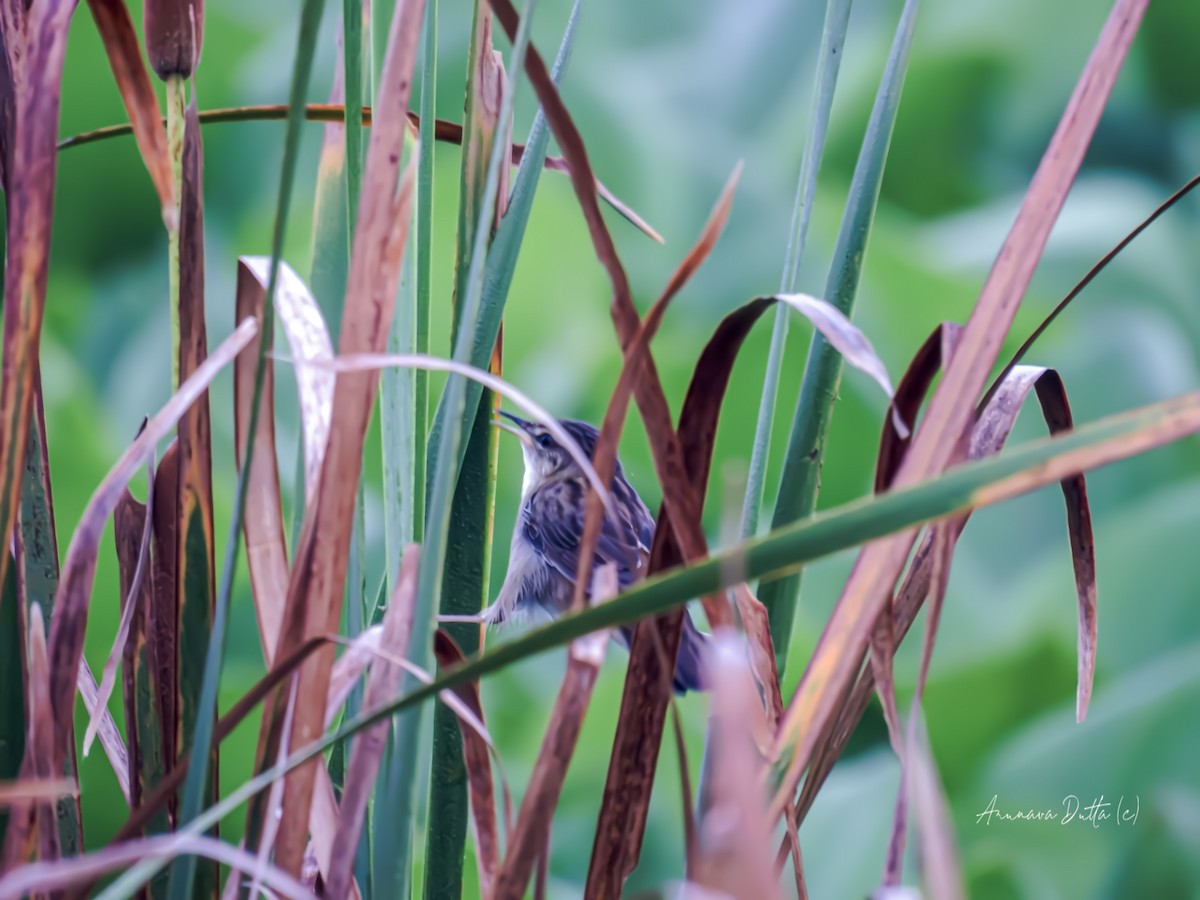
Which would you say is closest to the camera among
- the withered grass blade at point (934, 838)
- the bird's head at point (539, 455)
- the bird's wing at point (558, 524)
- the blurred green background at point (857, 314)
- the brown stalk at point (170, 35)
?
the withered grass blade at point (934, 838)

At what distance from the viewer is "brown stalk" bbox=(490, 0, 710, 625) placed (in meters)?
0.35

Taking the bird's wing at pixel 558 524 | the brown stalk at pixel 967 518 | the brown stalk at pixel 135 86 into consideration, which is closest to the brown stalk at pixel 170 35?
the brown stalk at pixel 135 86

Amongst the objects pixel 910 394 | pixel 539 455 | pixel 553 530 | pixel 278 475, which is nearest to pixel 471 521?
pixel 278 475

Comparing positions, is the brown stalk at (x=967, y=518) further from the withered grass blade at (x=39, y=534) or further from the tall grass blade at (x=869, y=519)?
the withered grass blade at (x=39, y=534)

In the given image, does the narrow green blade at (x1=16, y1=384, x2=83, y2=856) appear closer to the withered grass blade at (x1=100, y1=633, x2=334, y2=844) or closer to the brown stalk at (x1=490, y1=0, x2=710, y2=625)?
the withered grass blade at (x1=100, y1=633, x2=334, y2=844)

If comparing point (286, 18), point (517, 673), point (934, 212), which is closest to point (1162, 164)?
point (934, 212)

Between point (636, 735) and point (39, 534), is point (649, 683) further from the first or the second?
point (39, 534)

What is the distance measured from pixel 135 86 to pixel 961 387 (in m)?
0.36

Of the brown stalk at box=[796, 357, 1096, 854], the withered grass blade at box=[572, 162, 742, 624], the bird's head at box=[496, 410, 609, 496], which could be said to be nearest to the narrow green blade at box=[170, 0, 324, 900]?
the withered grass blade at box=[572, 162, 742, 624]

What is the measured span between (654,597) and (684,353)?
104 centimetres

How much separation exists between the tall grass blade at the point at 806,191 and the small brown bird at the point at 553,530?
0.51 m

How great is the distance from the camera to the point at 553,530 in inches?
51.8

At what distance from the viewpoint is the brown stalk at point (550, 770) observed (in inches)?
14.2

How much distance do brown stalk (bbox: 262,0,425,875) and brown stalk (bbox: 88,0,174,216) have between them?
0.48 ft
